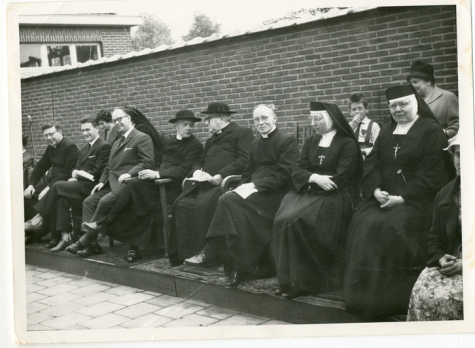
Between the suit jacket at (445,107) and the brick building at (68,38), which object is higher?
the brick building at (68,38)

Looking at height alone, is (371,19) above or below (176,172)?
above

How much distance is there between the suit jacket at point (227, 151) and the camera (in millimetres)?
3689

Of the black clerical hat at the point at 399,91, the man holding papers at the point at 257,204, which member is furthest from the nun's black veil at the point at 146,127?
the black clerical hat at the point at 399,91

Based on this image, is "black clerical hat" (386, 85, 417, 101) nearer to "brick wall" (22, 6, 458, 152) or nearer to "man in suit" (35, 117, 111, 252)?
"brick wall" (22, 6, 458, 152)

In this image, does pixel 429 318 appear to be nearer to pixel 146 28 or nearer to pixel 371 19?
pixel 371 19

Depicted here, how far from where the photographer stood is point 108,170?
3990 mm

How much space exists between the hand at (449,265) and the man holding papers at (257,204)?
3.53ft

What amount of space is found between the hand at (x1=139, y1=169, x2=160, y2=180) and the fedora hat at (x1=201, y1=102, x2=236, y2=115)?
0.61 m

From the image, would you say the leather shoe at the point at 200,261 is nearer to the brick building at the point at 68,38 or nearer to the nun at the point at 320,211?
the nun at the point at 320,211

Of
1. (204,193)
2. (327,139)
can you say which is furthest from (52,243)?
(327,139)

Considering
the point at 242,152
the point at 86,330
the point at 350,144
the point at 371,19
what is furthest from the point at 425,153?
the point at 86,330

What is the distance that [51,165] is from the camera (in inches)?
154

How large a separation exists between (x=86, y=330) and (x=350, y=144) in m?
2.15

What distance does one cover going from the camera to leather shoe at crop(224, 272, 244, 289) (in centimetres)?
359
